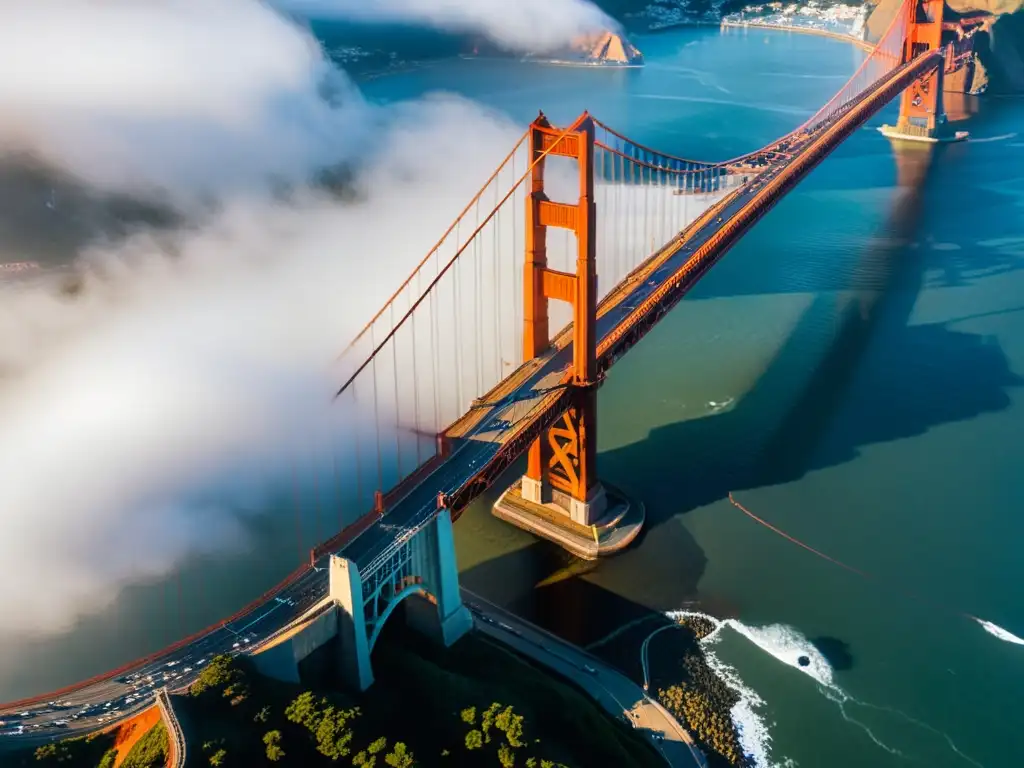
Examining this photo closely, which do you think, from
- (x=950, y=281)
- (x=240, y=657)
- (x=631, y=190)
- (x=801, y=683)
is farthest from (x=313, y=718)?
(x=631, y=190)

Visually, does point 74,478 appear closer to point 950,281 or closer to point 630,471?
point 630,471

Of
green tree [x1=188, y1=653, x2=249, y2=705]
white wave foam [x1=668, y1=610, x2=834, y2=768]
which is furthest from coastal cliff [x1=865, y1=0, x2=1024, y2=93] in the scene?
green tree [x1=188, y1=653, x2=249, y2=705]

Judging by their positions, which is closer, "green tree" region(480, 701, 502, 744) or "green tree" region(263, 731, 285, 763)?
"green tree" region(263, 731, 285, 763)

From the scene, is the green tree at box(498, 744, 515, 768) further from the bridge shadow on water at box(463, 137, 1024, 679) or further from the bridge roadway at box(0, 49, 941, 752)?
the bridge shadow on water at box(463, 137, 1024, 679)

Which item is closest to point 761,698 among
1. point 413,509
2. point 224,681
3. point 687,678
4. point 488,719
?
point 687,678

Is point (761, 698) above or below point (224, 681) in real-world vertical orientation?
below

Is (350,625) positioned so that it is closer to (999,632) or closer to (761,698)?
(761,698)

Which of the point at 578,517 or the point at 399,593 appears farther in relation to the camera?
the point at 578,517

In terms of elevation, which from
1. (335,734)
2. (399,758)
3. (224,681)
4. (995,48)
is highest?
(995,48)
